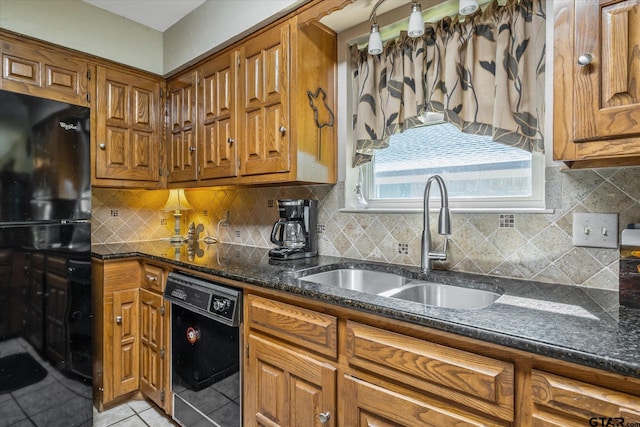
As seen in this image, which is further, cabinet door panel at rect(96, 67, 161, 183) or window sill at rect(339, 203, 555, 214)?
cabinet door panel at rect(96, 67, 161, 183)

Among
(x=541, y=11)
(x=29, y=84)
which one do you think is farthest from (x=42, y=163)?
(x=541, y=11)

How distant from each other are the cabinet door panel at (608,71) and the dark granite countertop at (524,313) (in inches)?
18.7

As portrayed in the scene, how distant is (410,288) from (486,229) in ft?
1.35

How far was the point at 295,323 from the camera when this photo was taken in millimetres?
1303

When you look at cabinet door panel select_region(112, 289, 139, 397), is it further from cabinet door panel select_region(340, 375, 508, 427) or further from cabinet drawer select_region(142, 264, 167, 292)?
cabinet door panel select_region(340, 375, 508, 427)

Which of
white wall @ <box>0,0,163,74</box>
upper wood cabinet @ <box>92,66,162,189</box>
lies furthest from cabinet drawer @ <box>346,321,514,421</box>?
white wall @ <box>0,0,163,74</box>

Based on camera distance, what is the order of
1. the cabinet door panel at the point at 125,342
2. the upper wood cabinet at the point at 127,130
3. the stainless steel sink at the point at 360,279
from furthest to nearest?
the upper wood cabinet at the point at 127,130 < the cabinet door panel at the point at 125,342 < the stainless steel sink at the point at 360,279

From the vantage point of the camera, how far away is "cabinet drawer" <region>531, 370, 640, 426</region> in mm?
694

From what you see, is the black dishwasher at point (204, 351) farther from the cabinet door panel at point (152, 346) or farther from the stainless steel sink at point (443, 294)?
the stainless steel sink at point (443, 294)

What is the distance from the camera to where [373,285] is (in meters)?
1.72

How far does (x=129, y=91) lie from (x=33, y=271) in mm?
1368

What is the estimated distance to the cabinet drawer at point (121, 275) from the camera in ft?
6.84

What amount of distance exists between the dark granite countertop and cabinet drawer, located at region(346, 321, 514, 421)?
0.27 ft

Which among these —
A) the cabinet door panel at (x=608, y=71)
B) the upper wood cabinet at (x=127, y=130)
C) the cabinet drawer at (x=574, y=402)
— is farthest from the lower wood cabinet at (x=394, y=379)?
the upper wood cabinet at (x=127, y=130)
